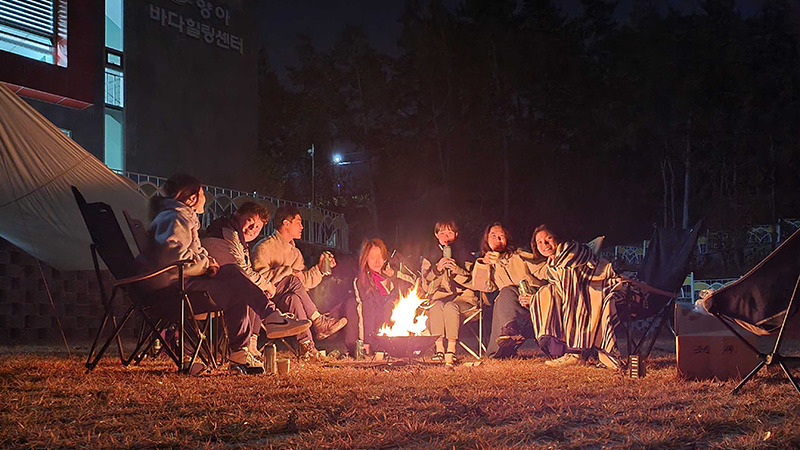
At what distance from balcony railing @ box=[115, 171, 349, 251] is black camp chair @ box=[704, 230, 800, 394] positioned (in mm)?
7625

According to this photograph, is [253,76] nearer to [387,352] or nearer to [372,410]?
[387,352]

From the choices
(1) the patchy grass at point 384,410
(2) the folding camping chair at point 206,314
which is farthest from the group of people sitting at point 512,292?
(2) the folding camping chair at point 206,314

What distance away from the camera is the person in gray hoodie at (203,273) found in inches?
154

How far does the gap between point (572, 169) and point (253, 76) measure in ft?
28.1

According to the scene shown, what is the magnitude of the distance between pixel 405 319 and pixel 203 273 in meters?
1.59

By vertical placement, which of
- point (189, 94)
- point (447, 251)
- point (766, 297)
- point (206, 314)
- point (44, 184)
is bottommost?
point (206, 314)

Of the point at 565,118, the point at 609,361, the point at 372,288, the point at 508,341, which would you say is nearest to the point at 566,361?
the point at 609,361

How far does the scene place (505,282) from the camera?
220 inches

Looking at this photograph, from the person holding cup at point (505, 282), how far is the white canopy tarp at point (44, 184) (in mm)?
2976

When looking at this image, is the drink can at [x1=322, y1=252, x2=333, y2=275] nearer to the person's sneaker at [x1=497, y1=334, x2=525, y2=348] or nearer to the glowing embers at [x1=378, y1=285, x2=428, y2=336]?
the glowing embers at [x1=378, y1=285, x2=428, y2=336]

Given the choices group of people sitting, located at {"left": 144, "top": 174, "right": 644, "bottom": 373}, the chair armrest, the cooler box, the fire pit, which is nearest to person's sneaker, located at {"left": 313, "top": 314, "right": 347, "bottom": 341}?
group of people sitting, located at {"left": 144, "top": 174, "right": 644, "bottom": 373}

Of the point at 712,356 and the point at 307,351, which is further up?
the point at 712,356

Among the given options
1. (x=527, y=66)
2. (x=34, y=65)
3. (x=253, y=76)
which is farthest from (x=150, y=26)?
(x=527, y=66)

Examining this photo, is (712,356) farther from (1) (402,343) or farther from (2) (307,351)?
(2) (307,351)
